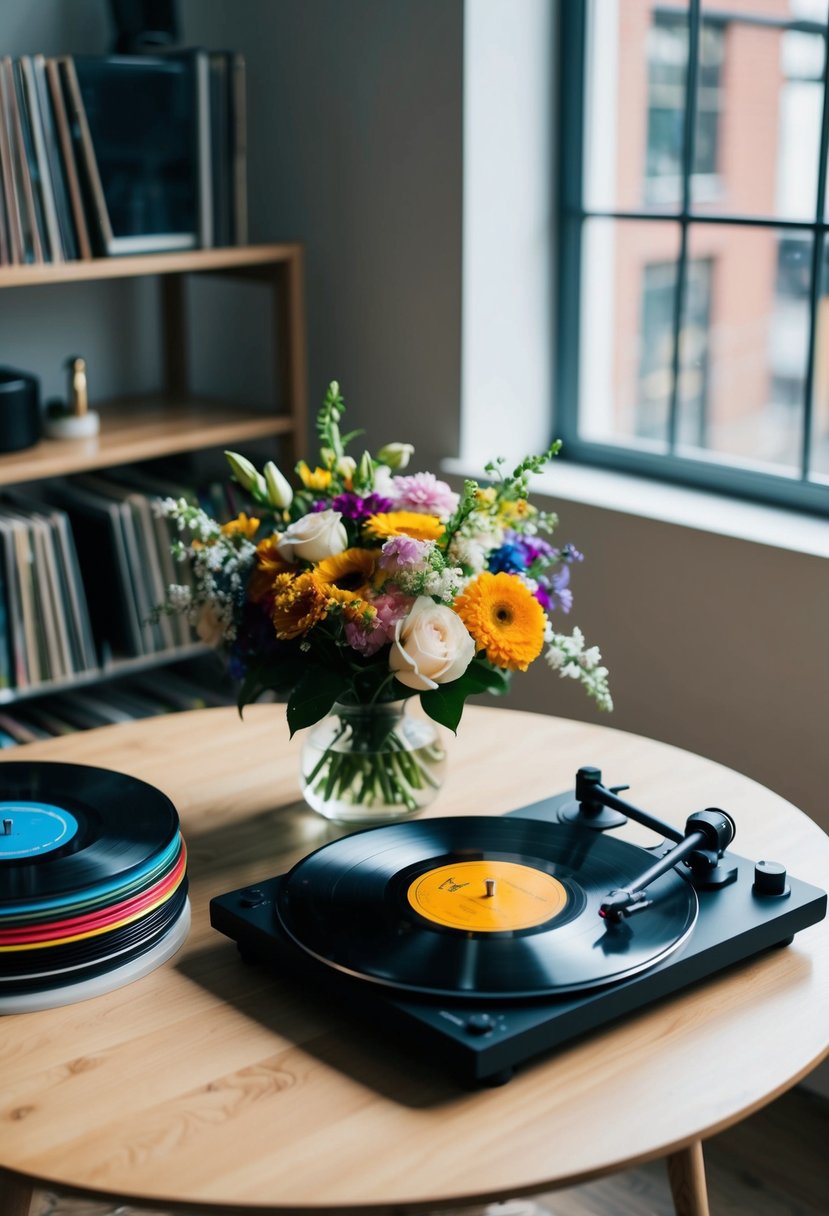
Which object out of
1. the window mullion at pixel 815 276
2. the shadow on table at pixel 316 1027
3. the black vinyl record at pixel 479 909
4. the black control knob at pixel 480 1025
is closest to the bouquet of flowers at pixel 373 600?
the black vinyl record at pixel 479 909

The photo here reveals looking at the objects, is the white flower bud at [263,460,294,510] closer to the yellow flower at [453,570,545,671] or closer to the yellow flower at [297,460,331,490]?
the yellow flower at [297,460,331,490]

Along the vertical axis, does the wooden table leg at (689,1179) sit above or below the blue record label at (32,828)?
below

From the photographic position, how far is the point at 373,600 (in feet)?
4.06

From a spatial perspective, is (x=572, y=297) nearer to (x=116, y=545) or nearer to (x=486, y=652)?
(x=116, y=545)

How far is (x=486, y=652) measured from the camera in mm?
1261

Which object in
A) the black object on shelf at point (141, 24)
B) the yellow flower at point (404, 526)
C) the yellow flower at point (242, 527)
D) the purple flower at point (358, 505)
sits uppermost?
the black object on shelf at point (141, 24)

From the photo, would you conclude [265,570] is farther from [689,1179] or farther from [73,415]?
[73,415]

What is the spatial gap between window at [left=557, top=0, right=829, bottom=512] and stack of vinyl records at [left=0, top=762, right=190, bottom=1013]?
1.22 meters

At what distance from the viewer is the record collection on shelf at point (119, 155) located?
80.6 inches

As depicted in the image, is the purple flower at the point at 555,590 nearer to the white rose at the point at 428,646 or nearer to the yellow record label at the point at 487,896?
the white rose at the point at 428,646

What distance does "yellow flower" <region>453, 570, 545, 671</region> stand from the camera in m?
1.22

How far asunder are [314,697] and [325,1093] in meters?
0.40

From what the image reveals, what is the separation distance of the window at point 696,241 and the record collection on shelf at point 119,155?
1.86 feet

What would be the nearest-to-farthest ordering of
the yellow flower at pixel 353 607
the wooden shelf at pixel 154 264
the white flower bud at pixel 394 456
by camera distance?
1. the yellow flower at pixel 353 607
2. the white flower bud at pixel 394 456
3. the wooden shelf at pixel 154 264
